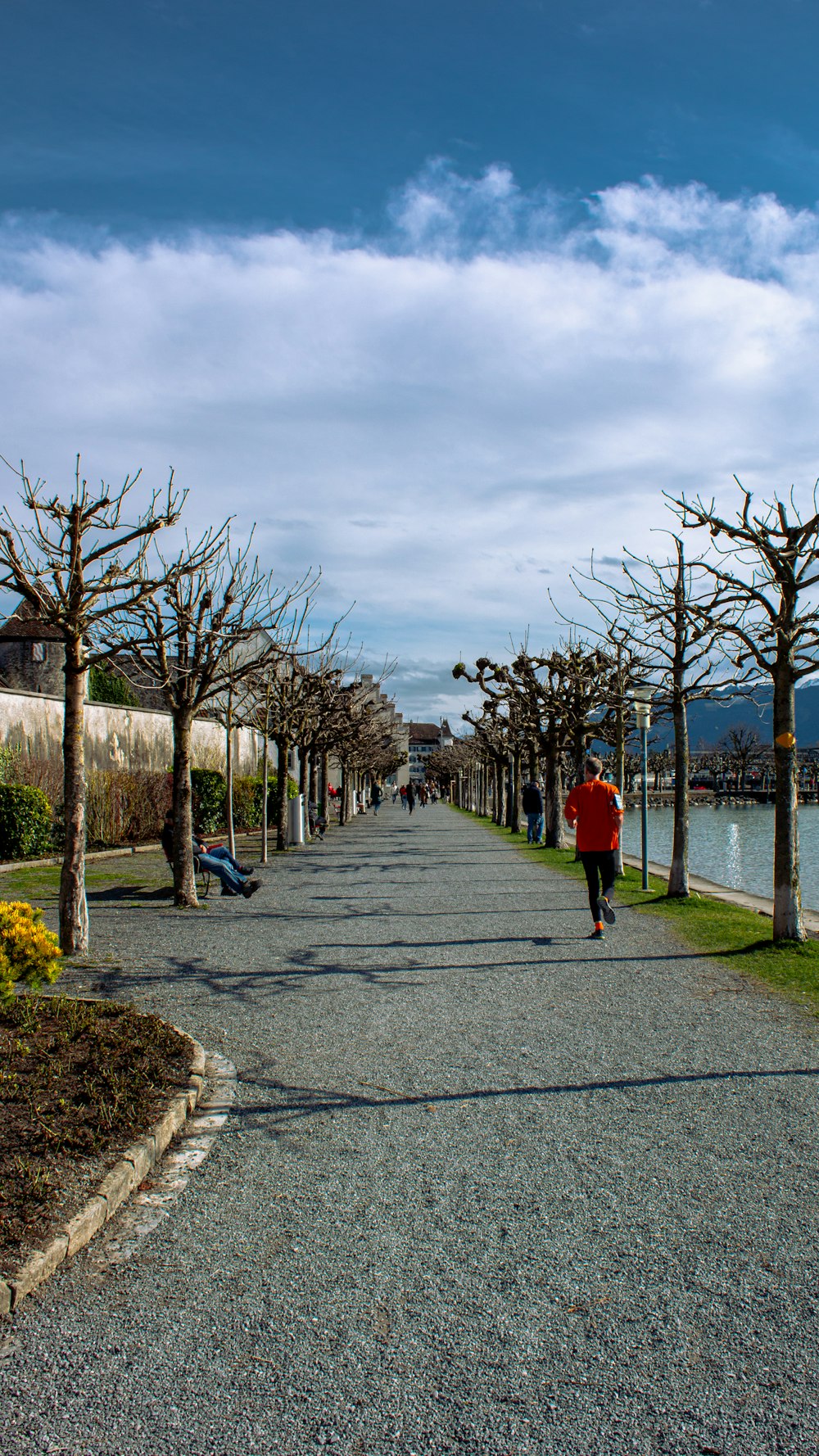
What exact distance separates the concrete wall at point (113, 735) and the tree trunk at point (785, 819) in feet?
57.8

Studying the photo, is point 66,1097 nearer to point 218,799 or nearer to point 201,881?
point 201,881

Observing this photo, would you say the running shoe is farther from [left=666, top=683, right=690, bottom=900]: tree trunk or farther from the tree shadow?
the tree shadow

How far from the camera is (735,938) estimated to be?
38.0 feet

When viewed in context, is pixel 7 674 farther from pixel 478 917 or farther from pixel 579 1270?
pixel 579 1270

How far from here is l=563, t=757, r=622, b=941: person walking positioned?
1161 centimetres

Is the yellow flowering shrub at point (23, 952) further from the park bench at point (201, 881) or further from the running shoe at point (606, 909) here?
the park bench at point (201, 881)

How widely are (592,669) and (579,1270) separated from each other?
22.8m

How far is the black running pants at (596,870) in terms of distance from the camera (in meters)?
11.6

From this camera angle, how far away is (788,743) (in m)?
11.0

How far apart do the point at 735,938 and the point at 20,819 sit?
1354 cm

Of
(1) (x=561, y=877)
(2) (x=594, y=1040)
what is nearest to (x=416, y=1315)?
(2) (x=594, y=1040)

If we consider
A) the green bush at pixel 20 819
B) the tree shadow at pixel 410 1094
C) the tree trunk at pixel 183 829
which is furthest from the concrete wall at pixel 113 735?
the tree shadow at pixel 410 1094

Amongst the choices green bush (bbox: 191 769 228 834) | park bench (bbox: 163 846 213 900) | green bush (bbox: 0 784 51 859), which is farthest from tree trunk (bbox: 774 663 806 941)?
green bush (bbox: 191 769 228 834)

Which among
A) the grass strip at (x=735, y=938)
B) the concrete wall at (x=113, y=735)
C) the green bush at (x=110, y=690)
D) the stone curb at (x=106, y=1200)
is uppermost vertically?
the green bush at (x=110, y=690)
